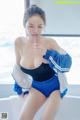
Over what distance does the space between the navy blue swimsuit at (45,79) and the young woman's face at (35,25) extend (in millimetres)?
198

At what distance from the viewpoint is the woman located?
1.47 m

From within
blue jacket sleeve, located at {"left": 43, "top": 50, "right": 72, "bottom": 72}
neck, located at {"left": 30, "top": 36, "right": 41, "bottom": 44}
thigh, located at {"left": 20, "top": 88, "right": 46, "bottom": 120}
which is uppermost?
neck, located at {"left": 30, "top": 36, "right": 41, "bottom": 44}

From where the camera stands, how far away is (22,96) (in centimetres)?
170

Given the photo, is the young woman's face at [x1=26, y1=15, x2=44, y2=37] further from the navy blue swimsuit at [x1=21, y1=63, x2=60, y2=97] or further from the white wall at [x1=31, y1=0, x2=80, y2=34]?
the white wall at [x1=31, y1=0, x2=80, y2=34]

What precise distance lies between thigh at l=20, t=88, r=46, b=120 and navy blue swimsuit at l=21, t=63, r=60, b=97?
0.03 m

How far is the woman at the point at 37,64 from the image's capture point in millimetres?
1467

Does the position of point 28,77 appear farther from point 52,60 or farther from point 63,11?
point 63,11

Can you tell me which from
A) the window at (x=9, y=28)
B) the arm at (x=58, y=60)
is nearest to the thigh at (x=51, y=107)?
the arm at (x=58, y=60)

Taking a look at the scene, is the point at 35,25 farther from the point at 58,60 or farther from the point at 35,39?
the point at 58,60

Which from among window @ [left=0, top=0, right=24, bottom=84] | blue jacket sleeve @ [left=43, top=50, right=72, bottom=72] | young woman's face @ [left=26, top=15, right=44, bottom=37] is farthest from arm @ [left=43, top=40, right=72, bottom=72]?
window @ [left=0, top=0, right=24, bottom=84]

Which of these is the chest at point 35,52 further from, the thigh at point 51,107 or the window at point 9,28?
the window at point 9,28

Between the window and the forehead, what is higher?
the forehead

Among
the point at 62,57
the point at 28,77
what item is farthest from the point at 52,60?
the point at 28,77

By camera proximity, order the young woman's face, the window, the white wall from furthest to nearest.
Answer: the window < the white wall < the young woman's face
